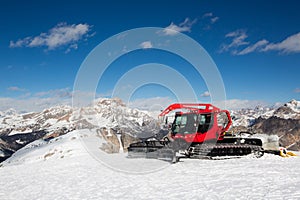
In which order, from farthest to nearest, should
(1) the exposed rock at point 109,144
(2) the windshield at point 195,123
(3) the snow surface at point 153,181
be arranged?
(1) the exposed rock at point 109,144 < (2) the windshield at point 195,123 < (3) the snow surface at point 153,181

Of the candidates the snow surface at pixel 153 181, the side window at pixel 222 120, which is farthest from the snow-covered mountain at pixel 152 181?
the side window at pixel 222 120

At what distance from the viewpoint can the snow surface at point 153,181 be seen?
9.27 metres

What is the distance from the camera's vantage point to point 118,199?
29.7ft

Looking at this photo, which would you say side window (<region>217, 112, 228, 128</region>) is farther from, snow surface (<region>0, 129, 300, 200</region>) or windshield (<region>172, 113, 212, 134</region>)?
snow surface (<region>0, 129, 300, 200</region>)

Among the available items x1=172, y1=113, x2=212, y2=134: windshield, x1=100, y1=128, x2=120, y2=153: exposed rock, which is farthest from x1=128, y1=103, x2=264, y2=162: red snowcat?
x1=100, y1=128, x2=120, y2=153: exposed rock

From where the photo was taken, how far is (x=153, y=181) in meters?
11.2

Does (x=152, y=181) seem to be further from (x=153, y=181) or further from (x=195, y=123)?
(x=195, y=123)

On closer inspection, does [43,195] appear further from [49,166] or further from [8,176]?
[49,166]

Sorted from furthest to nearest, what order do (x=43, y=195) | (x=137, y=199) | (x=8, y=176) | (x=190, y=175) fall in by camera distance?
(x=8, y=176)
(x=190, y=175)
(x=43, y=195)
(x=137, y=199)

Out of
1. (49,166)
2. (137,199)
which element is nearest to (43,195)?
(137,199)

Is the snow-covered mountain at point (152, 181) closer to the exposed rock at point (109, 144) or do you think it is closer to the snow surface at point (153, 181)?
the snow surface at point (153, 181)

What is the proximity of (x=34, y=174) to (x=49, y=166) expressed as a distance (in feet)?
6.70

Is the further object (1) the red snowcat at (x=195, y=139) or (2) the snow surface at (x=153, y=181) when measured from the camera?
(1) the red snowcat at (x=195, y=139)

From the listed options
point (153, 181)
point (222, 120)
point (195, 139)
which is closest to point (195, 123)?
point (195, 139)
